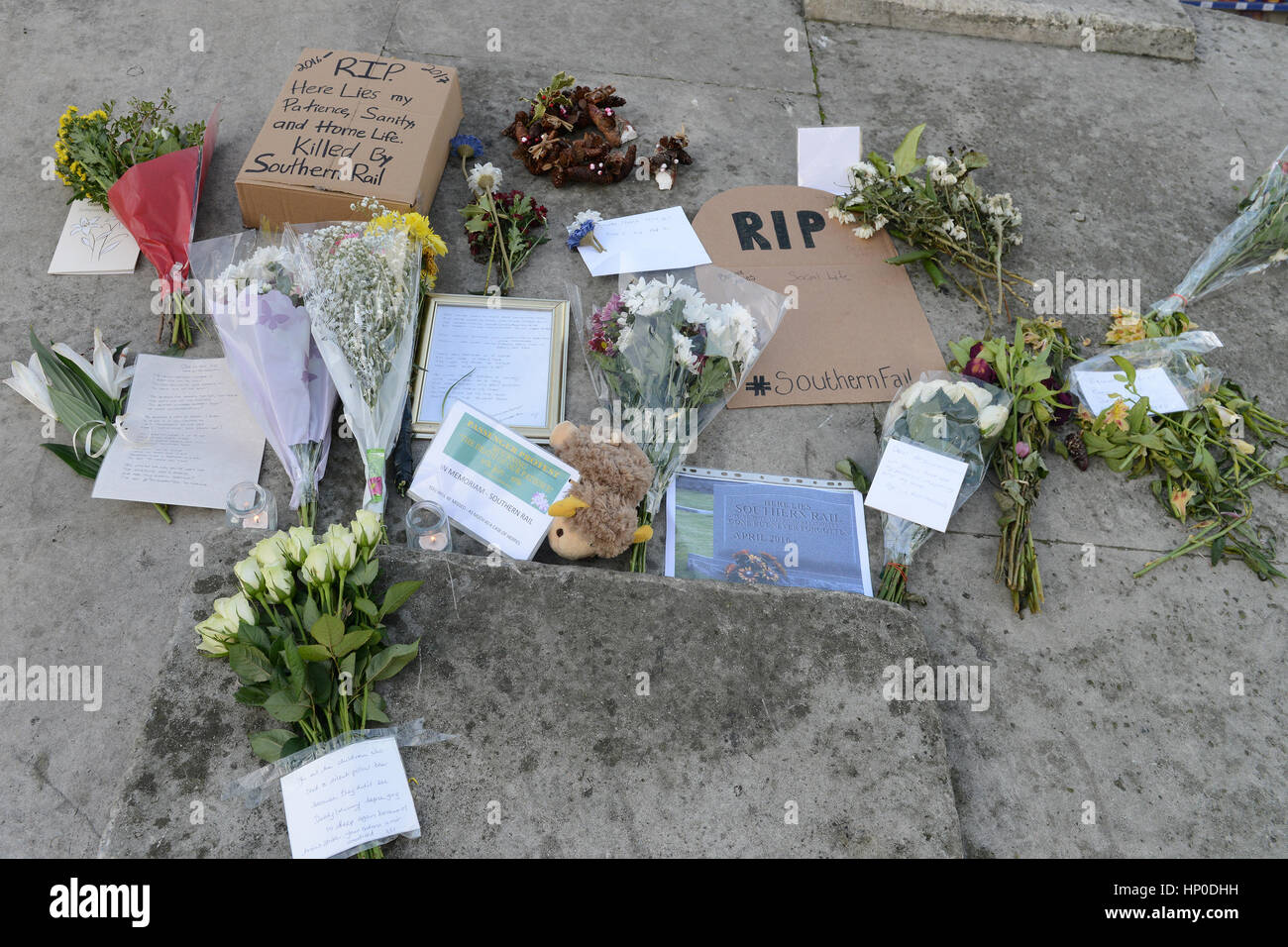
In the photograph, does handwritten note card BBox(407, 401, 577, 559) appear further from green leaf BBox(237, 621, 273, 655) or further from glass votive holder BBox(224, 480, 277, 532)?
green leaf BBox(237, 621, 273, 655)

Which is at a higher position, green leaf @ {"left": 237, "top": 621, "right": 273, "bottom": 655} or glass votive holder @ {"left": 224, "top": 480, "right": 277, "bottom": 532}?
green leaf @ {"left": 237, "top": 621, "right": 273, "bottom": 655}

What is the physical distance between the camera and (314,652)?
1614 millimetres

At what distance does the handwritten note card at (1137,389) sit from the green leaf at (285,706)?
2.28m

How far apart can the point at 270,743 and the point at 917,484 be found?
1.69 m

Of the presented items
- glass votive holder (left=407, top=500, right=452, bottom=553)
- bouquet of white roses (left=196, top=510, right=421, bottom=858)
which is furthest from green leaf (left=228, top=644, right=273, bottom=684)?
glass votive holder (left=407, top=500, right=452, bottom=553)

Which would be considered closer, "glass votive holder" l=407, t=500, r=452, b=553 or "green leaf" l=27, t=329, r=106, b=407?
"glass votive holder" l=407, t=500, r=452, b=553

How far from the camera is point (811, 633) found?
1.86 metres

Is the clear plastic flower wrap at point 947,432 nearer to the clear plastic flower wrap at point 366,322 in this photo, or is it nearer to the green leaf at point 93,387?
the clear plastic flower wrap at point 366,322

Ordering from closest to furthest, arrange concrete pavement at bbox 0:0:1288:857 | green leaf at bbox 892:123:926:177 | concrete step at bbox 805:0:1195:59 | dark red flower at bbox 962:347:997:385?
1. concrete pavement at bbox 0:0:1288:857
2. dark red flower at bbox 962:347:997:385
3. green leaf at bbox 892:123:926:177
4. concrete step at bbox 805:0:1195:59

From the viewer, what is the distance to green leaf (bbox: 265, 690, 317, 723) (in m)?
1.57

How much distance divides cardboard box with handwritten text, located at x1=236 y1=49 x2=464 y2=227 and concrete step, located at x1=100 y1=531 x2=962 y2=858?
1.18m

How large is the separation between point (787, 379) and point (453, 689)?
55.7 inches
